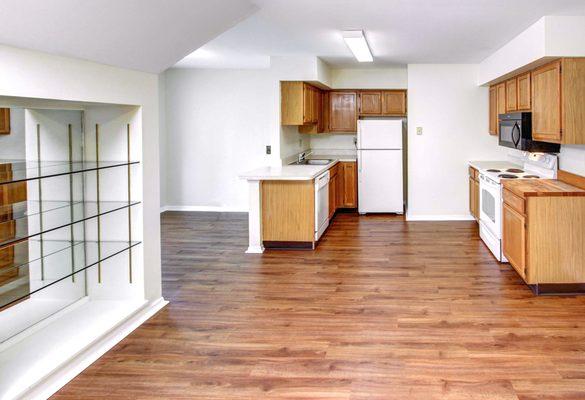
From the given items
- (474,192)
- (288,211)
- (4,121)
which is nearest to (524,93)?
(474,192)

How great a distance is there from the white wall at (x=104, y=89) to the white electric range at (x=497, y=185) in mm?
3171

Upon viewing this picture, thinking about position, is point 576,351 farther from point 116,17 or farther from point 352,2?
point 116,17

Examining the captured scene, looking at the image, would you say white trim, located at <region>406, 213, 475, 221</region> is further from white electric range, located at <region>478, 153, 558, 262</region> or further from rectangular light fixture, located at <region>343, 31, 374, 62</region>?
rectangular light fixture, located at <region>343, 31, 374, 62</region>

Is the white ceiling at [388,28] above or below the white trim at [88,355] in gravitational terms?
above

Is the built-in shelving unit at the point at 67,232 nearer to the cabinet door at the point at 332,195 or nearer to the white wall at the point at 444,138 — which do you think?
the cabinet door at the point at 332,195

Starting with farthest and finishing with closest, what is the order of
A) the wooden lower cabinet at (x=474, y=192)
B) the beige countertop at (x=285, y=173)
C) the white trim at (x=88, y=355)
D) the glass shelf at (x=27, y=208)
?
1. the wooden lower cabinet at (x=474, y=192)
2. the beige countertop at (x=285, y=173)
3. the glass shelf at (x=27, y=208)
4. the white trim at (x=88, y=355)

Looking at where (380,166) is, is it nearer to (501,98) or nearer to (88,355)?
(501,98)

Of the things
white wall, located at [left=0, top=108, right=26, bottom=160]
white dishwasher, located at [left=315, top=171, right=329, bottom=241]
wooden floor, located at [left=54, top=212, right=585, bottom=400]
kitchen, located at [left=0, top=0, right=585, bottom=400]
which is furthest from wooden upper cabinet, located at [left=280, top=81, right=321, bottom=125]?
white wall, located at [left=0, top=108, right=26, bottom=160]

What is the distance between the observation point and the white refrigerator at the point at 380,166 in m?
8.42

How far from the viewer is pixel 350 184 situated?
8727mm

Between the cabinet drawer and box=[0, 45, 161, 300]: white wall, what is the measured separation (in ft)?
9.10

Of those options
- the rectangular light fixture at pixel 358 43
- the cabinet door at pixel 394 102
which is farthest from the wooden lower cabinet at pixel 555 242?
the cabinet door at pixel 394 102

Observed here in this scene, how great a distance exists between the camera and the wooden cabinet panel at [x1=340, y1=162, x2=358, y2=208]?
8.72 metres

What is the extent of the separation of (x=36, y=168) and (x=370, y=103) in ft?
20.9
